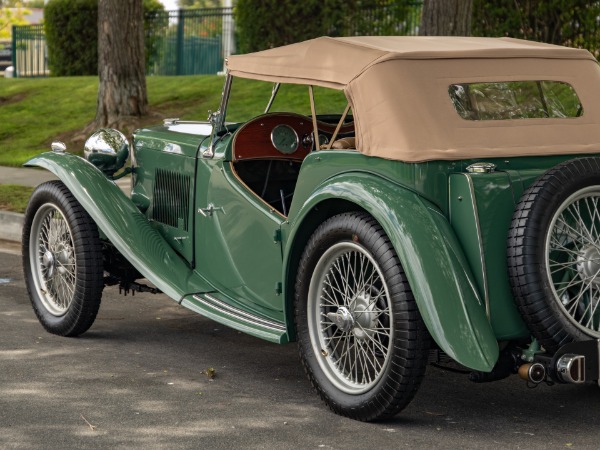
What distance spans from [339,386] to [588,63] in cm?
210

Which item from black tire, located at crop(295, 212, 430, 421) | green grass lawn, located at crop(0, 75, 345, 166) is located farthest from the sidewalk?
black tire, located at crop(295, 212, 430, 421)

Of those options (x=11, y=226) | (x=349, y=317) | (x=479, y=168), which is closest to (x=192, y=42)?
(x=11, y=226)

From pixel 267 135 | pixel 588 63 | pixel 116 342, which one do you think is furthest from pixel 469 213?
pixel 116 342

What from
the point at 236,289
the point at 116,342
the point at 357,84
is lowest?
the point at 116,342

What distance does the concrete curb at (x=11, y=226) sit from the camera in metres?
10.4

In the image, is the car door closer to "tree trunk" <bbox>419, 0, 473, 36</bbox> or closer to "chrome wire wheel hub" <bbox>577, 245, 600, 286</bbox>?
"chrome wire wheel hub" <bbox>577, 245, 600, 286</bbox>

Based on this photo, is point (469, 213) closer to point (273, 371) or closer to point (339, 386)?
point (339, 386)

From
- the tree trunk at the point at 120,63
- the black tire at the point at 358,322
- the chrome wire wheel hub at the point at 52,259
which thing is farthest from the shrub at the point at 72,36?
the black tire at the point at 358,322

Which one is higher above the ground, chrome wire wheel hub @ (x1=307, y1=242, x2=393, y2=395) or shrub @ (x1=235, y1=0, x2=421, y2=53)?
shrub @ (x1=235, y1=0, x2=421, y2=53)

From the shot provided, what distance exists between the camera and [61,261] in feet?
22.4

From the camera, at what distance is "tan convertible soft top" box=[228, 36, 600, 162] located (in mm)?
5020

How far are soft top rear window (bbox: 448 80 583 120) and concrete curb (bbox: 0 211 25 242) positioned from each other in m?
6.12

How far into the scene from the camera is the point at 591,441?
15.7 feet

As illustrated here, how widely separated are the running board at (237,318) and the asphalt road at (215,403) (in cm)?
30
